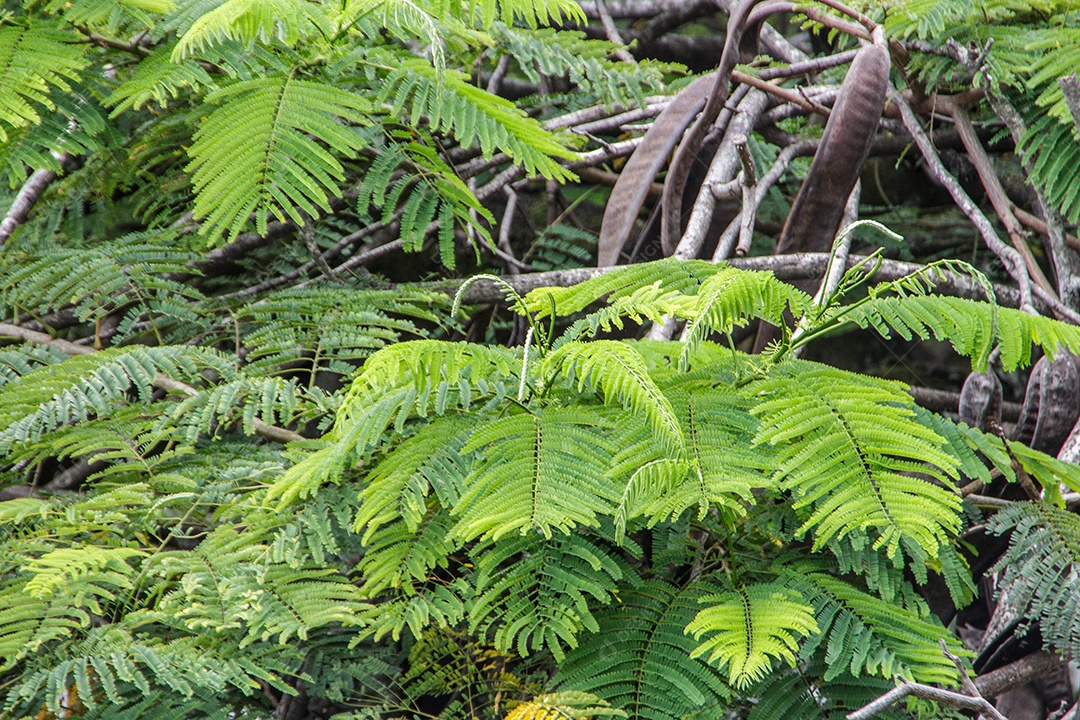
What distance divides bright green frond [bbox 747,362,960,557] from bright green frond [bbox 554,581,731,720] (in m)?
0.30

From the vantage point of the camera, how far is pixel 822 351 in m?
3.78

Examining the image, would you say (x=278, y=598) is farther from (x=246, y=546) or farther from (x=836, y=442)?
(x=836, y=442)

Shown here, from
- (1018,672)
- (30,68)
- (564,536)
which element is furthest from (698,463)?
(30,68)

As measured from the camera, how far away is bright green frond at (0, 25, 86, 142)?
2145mm

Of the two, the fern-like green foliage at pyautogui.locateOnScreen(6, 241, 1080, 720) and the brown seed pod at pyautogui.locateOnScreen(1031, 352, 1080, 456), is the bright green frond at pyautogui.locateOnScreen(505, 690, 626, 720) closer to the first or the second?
the fern-like green foliage at pyautogui.locateOnScreen(6, 241, 1080, 720)

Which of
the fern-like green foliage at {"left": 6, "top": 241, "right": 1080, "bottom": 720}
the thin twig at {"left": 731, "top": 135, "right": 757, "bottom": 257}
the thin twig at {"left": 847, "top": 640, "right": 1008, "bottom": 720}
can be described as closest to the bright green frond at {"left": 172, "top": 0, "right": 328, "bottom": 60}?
the fern-like green foliage at {"left": 6, "top": 241, "right": 1080, "bottom": 720}

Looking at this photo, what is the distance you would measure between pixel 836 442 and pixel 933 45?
199 cm

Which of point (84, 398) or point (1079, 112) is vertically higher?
point (1079, 112)

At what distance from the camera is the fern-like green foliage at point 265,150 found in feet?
6.53

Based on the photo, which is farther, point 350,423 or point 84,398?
point 84,398

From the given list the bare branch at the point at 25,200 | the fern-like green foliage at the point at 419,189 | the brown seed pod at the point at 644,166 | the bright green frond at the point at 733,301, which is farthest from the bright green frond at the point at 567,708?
the bare branch at the point at 25,200

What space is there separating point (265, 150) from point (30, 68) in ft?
2.23

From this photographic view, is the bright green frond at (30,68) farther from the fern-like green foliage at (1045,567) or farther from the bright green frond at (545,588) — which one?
the fern-like green foliage at (1045,567)

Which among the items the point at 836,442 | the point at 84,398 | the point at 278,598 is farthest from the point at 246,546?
Result: the point at 836,442
